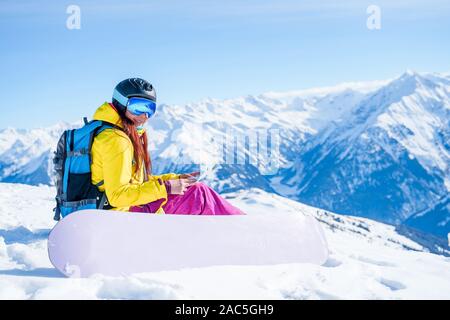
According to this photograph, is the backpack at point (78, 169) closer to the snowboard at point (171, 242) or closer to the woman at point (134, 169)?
the woman at point (134, 169)

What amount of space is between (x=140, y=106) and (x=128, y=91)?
0.23 metres

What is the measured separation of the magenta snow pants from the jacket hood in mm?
1262

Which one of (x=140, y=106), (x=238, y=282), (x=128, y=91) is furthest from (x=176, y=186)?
(x=238, y=282)

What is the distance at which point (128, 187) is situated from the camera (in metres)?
6.24

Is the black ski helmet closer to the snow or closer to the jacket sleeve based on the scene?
the jacket sleeve

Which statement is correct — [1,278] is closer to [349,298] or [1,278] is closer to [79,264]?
[79,264]

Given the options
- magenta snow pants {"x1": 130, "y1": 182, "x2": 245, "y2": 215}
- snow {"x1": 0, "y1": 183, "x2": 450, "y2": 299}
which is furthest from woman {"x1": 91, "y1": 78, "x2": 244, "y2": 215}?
snow {"x1": 0, "y1": 183, "x2": 450, "y2": 299}

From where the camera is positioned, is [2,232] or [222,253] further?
[2,232]

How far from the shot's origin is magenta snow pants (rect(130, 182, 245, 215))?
7098mm

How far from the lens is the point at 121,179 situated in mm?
6148
